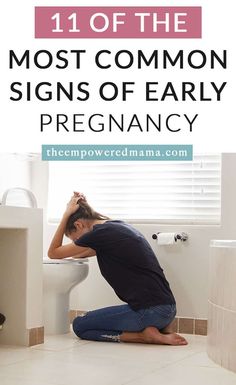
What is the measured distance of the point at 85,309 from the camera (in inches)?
198

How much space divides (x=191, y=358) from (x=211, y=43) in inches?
80.9

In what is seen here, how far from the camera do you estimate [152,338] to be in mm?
4191

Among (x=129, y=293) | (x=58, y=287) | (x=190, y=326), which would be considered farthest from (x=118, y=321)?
(x=190, y=326)

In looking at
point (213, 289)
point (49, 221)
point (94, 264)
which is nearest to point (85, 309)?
point (94, 264)

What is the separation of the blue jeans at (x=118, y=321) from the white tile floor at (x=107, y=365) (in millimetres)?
80

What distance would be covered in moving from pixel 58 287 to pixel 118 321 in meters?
0.52

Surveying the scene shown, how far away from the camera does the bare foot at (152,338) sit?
4.19 m

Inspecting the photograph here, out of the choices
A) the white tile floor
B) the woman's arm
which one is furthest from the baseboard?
the woman's arm

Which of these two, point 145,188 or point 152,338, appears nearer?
point 152,338

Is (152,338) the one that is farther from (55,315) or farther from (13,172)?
(13,172)

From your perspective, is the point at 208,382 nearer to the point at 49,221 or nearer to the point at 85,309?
the point at 85,309

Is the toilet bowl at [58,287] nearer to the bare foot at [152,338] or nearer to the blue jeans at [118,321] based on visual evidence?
the blue jeans at [118,321]

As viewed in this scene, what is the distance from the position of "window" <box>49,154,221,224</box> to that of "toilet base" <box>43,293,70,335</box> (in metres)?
0.78

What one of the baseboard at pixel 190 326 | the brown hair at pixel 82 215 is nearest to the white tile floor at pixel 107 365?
the baseboard at pixel 190 326
